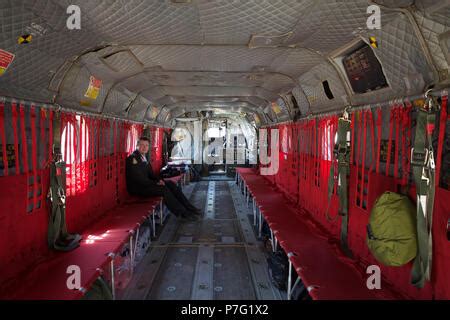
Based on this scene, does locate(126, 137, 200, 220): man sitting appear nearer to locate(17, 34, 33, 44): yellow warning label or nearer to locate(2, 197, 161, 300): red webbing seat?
locate(2, 197, 161, 300): red webbing seat

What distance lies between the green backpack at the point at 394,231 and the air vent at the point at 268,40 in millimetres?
1827

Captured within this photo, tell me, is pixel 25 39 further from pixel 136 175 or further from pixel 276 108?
pixel 276 108

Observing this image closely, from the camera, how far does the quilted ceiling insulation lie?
211 cm

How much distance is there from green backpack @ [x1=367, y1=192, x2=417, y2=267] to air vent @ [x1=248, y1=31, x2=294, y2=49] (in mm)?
1827

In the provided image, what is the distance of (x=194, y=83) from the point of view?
585 cm

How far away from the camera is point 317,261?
327cm

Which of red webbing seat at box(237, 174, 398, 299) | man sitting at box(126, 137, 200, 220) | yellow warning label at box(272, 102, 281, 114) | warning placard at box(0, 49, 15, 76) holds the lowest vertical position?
red webbing seat at box(237, 174, 398, 299)

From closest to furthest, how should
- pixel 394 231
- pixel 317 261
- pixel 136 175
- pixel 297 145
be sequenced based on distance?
pixel 394 231
pixel 317 261
pixel 297 145
pixel 136 175

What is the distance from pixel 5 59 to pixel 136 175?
418 centimetres

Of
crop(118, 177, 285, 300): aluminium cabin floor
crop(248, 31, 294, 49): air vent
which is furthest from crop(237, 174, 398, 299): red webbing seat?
crop(248, 31, 294, 49): air vent

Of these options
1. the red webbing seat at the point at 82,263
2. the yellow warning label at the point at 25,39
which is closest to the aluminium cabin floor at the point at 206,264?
the red webbing seat at the point at 82,263

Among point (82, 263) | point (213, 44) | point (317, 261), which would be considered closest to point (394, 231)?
point (317, 261)
